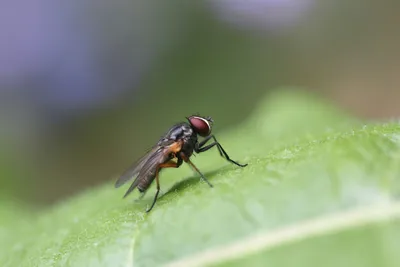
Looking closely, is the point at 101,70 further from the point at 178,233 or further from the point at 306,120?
the point at 178,233

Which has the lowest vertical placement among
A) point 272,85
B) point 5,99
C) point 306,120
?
point 272,85

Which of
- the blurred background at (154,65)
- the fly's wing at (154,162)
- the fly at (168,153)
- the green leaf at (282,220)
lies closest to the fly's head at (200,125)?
the fly at (168,153)

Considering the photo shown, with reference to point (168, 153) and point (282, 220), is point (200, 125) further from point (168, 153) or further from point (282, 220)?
point (282, 220)

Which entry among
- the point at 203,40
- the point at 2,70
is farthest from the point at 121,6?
the point at 2,70

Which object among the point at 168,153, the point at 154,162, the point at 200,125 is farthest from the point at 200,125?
the point at 154,162

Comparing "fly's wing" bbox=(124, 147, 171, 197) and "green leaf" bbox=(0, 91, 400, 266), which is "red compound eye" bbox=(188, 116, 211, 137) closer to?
"fly's wing" bbox=(124, 147, 171, 197)

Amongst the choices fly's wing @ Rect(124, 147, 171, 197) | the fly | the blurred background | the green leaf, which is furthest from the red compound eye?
the blurred background
